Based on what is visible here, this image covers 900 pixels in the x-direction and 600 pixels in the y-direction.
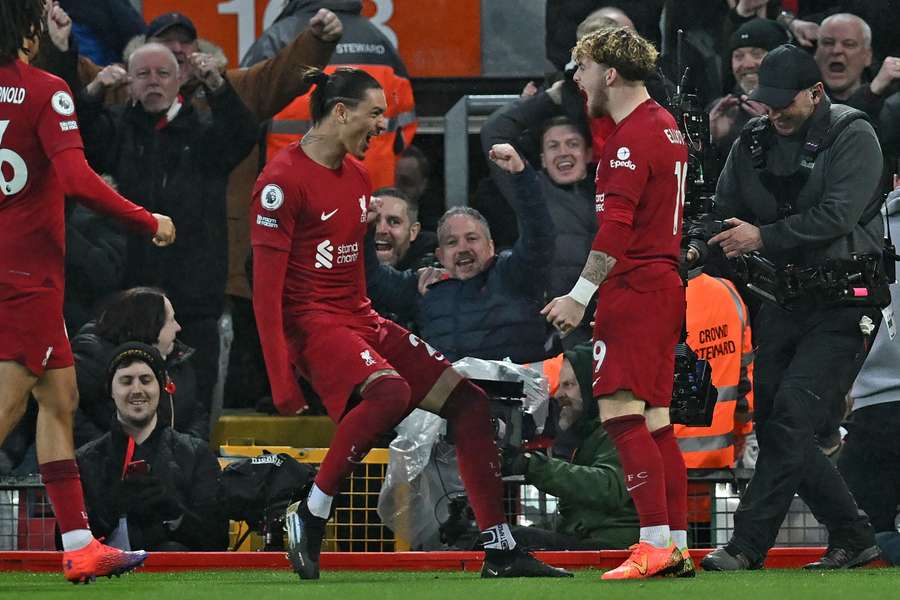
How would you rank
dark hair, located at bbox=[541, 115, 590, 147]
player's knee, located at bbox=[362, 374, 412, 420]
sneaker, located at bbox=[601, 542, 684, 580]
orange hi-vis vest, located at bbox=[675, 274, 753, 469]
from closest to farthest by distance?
1. sneaker, located at bbox=[601, 542, 684, 580]
2. player's knee, located at bbox=[362, 374, 412, 420]
3. orange hi-vis vest, located at bbox=[675, 274, 753, 469]
4. dark hair, located at bbox=[541, 115, 590, 147]

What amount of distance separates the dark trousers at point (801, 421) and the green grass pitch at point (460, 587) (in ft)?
0.90

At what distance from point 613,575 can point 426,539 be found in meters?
1.66

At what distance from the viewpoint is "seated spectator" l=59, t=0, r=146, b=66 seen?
38.1ft

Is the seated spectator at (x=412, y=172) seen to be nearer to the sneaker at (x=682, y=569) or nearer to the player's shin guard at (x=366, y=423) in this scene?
the player's shin guard at (x=366, y=423)

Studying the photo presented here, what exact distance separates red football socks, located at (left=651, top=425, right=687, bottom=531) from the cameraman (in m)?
0.55

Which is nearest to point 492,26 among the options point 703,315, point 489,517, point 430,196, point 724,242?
point 430,196

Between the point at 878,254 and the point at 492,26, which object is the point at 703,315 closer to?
the point at 878,254

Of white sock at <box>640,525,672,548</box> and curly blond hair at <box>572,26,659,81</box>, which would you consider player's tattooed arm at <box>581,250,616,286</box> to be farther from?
white sock at <box>640,525,672,548</box>

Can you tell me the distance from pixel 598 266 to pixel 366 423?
1128 mm

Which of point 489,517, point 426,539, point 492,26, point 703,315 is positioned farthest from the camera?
point 492,26

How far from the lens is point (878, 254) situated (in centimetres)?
791

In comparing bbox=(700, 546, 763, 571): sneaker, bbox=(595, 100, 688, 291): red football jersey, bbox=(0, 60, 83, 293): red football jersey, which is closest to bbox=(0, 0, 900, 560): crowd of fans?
bbox=(700, 546, 763, 571): sneaker

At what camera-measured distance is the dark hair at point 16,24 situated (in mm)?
6891

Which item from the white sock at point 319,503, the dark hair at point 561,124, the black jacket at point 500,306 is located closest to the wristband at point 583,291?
the white sock at point 319,503
